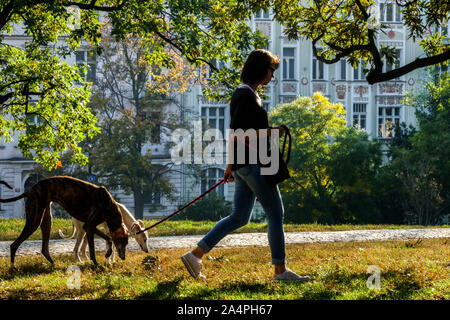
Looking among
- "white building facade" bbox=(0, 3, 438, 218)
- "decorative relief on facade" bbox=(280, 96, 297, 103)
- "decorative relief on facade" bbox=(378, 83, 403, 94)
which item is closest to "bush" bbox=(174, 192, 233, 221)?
"white building facade" bbox=(0, 3, 438, 218)

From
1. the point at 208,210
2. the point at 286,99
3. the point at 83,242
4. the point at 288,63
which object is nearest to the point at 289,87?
the point at 286,99

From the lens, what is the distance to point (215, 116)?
45.6 m

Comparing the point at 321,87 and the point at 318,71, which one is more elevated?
the point at 318,71

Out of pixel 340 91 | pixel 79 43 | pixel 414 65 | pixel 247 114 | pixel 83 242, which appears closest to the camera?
pixel 247 114

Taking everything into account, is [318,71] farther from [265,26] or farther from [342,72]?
[265,26]

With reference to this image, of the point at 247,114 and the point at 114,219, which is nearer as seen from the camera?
the point at 247,114

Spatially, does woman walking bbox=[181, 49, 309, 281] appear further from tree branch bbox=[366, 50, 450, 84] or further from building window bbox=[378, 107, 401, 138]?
building window bbox=[378, 107, 401, 138]

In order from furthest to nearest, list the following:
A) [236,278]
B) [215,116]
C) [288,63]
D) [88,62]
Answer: [288,63], [215,116], [88,62], [236,278]

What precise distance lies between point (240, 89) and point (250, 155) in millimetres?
657

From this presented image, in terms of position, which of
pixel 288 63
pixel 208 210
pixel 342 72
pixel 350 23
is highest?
pixel 288 63

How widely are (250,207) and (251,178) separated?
1.50 ft

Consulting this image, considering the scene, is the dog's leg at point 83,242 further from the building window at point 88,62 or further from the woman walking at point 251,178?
the building window at point 88,62

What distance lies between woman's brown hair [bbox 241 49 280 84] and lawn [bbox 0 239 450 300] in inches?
80.6
